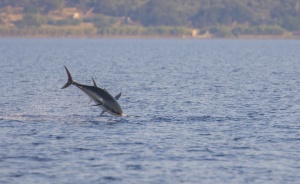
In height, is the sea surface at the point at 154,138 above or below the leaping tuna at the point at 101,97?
below

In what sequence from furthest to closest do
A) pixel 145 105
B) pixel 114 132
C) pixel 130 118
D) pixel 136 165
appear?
pixel 145 105 < pixel 130 118 < pixel 114 132 < pixel 136 165

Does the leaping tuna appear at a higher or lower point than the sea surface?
higher

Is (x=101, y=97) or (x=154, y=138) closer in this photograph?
(x=154, y=138)

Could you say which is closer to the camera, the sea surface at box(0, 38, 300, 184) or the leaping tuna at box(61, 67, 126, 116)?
the sea surface at box(0, 38, 300, 184)

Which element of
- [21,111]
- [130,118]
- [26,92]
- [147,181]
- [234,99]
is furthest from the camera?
[26,92]

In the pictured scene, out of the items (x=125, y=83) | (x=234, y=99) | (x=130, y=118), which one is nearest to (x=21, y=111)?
(x=130, y=118)

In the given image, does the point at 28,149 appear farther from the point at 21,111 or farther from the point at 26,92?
the point at 26,92

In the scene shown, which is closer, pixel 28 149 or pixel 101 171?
pixel 101 171

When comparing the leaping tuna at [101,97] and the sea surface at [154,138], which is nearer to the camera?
the sea surface at [154,138]

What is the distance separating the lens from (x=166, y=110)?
50.3m

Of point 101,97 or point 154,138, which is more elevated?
point 101,97

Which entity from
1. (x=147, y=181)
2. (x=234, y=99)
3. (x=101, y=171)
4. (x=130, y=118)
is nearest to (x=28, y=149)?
(x=101, y=171)

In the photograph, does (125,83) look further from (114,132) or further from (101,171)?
(101,171)

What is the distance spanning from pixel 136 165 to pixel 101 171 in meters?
1.68
